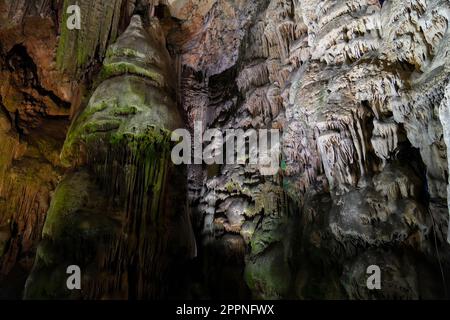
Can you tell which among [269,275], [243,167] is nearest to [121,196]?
[243,167]

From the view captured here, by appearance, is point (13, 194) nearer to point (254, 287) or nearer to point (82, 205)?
point (82, 205)

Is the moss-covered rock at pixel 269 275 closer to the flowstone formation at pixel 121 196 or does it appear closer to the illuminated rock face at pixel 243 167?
the illuminated rock face at pixel 243 167

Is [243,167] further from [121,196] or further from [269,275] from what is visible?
[121,196]

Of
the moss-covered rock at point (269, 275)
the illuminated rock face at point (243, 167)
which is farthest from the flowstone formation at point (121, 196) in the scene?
the moss-covered rock at point (269, 275)

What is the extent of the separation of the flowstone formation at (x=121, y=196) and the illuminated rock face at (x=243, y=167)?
20 mm

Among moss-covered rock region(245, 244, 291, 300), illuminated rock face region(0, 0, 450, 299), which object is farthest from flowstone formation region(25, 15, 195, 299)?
moss-covered rock region(245, 244, 291, 300)

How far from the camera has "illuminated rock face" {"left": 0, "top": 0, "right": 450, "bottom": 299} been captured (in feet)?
11.9

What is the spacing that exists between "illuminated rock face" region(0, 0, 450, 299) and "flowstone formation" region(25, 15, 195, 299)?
20mm

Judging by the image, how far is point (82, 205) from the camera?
4.68 meters

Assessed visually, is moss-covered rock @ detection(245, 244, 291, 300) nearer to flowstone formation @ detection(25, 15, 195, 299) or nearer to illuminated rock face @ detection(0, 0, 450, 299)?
illuminated rock face @ detection(0, 0, 450, 299)

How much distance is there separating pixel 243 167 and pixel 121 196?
194 centimetres

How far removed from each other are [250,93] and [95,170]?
286 cm

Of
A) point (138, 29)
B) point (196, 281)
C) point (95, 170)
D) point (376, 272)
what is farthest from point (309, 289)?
point (138, 29)

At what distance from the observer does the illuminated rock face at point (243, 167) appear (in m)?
3.63
